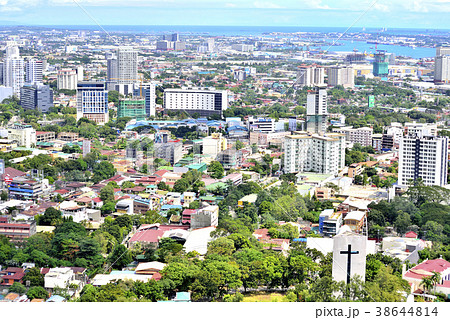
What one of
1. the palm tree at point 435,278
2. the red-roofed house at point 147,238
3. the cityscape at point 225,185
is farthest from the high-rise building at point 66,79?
the palm tree at point 435,278

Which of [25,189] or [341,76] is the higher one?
[341,76]

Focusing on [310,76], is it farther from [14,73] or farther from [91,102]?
[14,73]

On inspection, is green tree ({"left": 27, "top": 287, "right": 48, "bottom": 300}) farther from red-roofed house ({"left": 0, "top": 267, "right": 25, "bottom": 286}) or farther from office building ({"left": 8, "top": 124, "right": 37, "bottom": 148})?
office building ({"left": 8, "top": 124, "right": 37, "bottom": 148})

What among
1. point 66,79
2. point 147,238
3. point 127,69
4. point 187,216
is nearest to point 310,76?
point 127,69

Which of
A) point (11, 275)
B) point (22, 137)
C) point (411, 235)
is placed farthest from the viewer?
point (22, 137)

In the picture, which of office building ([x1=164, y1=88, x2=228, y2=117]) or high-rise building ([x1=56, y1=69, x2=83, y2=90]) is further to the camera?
high-rise building ([x1=56, y1=69, x2=83, y2=90])

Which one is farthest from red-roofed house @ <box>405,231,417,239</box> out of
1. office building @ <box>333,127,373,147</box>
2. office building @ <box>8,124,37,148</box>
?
office building @ <box>8,124,37,148</box>
